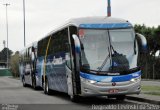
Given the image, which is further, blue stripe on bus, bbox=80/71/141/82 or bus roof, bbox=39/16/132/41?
bus roof, bbox=39/16/132/41

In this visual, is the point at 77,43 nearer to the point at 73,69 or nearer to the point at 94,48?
the point at 94,48

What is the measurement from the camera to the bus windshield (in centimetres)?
1781

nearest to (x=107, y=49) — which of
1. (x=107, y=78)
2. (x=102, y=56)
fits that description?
(x=102, y=56)

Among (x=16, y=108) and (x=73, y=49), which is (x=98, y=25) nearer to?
(x=73, y=49)

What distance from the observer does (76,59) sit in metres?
18.2

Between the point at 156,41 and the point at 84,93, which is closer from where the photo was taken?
the point at 84,93

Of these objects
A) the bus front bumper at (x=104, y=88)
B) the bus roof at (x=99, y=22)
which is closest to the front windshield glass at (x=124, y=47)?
the bus roof at (x=99, y=22)

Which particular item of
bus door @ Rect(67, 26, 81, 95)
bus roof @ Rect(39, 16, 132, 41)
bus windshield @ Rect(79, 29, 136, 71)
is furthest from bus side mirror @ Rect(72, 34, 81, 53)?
bus roof @ Rect(39, 16, 132, 41)

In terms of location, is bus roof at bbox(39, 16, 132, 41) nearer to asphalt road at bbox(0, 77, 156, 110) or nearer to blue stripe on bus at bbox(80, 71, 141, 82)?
blue stripe on bus at bbox(80, 71, 141, 82)

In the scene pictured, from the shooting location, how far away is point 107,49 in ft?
59.2

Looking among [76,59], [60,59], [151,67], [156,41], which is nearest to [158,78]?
[151,67]

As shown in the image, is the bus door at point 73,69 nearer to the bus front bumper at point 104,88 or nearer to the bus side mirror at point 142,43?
the bus front bumper at point 104,88

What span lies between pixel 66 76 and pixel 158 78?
34301mm

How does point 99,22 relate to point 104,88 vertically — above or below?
above
